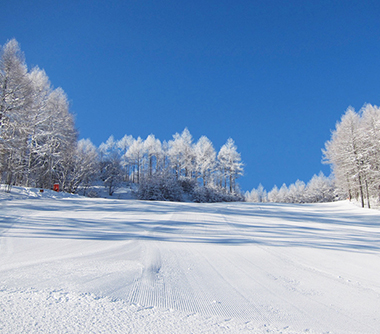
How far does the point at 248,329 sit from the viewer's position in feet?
4.26

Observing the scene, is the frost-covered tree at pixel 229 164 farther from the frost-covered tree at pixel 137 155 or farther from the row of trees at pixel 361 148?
the frost-covered tree at pixel 137 155

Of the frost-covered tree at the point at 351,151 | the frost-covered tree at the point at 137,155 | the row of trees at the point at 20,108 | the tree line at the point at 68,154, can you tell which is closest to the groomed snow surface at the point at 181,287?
the row of trees at the point at 20,108

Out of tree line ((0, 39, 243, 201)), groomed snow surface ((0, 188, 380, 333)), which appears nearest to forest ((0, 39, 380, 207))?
tree line ((0, 39, 243, 201))

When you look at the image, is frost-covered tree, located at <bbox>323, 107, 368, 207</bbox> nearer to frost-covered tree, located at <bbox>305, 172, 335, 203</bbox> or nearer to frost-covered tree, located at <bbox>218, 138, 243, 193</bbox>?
frost-covered tree, located at <bbox>218, 138, 243, 193</bbox>

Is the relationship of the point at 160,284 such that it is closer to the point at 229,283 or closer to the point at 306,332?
the point at 229,283

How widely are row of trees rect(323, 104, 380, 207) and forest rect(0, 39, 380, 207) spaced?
7cm

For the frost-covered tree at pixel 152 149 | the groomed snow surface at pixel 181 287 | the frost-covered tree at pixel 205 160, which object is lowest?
the groomed snow surface at pixel 181 287

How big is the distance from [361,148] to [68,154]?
97.2 feet

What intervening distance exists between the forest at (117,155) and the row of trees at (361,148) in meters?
0.07

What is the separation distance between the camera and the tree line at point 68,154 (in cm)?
1354

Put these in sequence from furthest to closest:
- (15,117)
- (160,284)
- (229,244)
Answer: (15,117) → (229,244) → (160,284)

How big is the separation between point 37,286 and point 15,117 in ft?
48.7

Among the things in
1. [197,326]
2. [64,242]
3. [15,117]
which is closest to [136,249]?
[64,242]

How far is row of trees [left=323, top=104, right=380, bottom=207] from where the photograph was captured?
774 inches
